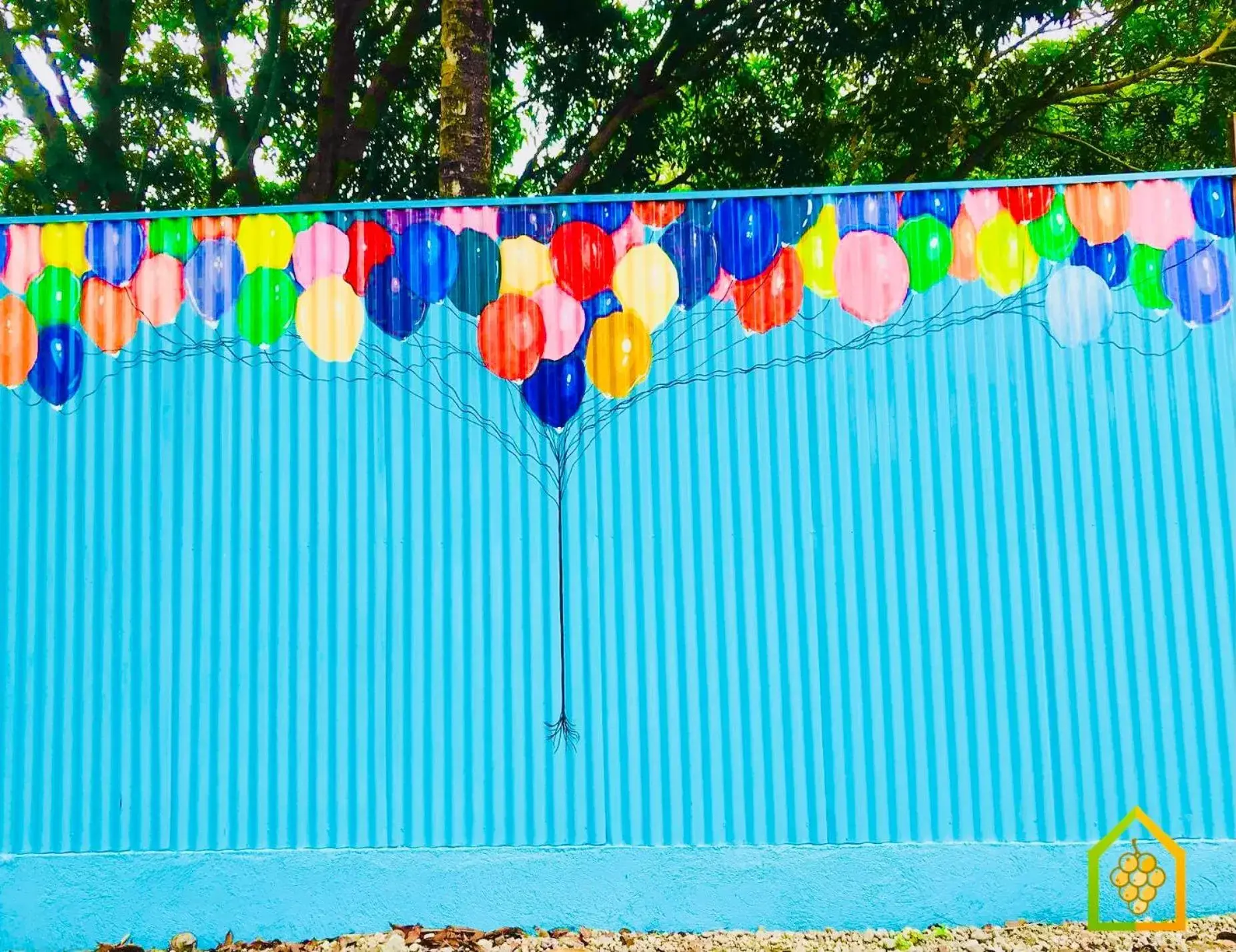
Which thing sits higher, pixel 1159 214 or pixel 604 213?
pixel 604 213

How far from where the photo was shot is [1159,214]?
14.8 ft

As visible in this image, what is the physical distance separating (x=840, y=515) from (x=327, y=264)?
108 inches

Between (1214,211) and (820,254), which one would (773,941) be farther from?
(1214,211)

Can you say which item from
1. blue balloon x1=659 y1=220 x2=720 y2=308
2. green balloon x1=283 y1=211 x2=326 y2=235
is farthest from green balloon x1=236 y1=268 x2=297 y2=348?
blue balloon x1=659 y1=220 x2=720 y2=308

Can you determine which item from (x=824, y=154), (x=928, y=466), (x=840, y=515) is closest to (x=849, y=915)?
(x=840, y=515)

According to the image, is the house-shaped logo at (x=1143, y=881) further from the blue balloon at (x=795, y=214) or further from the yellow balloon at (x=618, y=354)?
the blue balloon at (x=795, y=214)

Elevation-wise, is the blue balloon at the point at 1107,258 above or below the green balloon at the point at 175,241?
below

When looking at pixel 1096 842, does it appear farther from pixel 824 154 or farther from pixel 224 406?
pixel 824 154

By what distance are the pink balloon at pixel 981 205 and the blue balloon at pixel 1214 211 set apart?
3.06 ft

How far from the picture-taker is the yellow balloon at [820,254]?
178 inches

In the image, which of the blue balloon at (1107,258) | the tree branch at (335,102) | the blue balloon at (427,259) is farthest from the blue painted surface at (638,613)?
the tree branch at (335,102)

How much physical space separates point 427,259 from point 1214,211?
377cm

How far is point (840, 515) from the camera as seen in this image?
175 inches

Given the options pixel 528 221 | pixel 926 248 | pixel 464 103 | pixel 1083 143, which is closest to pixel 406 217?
pixel 528 221
